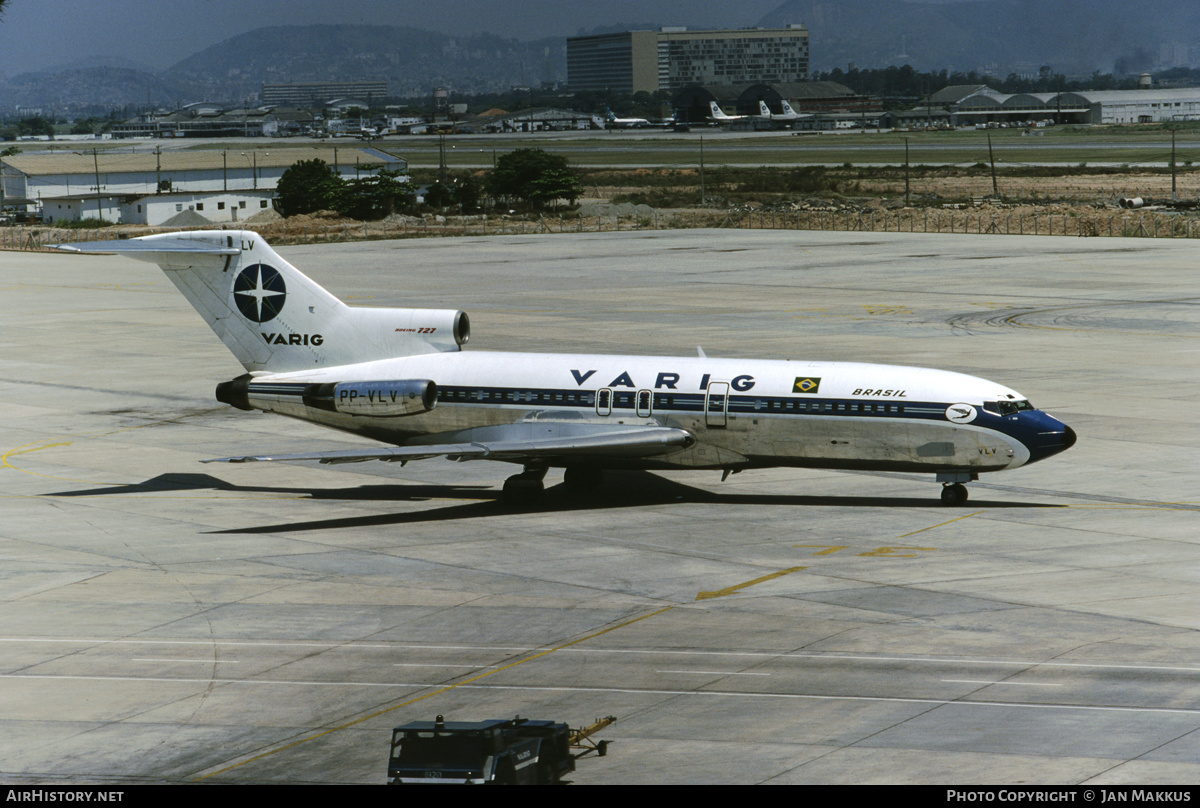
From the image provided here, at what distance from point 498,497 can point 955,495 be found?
40.9 feet

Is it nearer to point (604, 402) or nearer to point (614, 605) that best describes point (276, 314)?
point (604, 402)

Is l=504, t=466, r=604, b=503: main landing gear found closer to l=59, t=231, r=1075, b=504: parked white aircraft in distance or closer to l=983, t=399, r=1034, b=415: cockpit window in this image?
l=59, t=231, r=1075, b=504: parked white aircraft in distance

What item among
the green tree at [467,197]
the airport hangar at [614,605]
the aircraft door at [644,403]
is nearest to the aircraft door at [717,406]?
the aircraft door at [644,403]

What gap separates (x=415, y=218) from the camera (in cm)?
15250

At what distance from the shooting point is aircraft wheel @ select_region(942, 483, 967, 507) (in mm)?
35906

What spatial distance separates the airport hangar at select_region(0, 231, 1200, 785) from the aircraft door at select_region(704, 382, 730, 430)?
2364 millimetres

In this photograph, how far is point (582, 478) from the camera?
3803 centimetres

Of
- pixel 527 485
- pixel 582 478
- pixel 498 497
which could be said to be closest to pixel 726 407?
pixel 582 478

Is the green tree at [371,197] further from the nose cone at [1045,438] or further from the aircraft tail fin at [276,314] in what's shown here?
the nose cone at [1045,438]

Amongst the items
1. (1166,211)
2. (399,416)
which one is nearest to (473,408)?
(399,416)

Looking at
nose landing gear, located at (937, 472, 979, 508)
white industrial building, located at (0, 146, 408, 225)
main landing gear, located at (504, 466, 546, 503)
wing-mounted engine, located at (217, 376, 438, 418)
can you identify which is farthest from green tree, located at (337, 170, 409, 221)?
nose landing gear, located at (937, 472, 979, 508)

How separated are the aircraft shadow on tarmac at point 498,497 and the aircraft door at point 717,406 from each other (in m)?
2.52

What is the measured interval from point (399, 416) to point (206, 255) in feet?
25.5

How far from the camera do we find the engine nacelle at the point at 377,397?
37406mm
